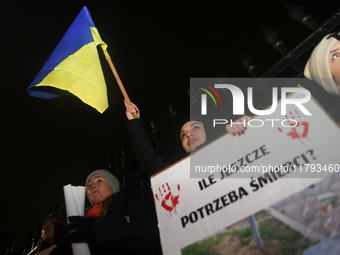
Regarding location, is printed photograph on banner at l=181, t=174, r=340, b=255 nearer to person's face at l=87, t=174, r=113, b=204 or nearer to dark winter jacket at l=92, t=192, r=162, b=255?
dark winter jacket at l=92, t=192, r=162, b=255

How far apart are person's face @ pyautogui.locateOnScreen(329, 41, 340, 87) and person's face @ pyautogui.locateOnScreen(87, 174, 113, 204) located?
2.55 meters

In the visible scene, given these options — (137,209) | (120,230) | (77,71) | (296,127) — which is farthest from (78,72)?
(296,127)

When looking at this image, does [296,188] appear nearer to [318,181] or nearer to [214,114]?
[318,181]

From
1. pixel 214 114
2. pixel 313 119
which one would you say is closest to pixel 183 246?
pixel 313 119

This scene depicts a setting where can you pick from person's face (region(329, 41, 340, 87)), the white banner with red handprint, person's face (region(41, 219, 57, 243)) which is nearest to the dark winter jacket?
the white banner with red handprint

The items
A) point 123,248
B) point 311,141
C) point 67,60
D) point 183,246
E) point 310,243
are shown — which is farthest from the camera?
point 67,60

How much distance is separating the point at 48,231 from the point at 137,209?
192 centimetres

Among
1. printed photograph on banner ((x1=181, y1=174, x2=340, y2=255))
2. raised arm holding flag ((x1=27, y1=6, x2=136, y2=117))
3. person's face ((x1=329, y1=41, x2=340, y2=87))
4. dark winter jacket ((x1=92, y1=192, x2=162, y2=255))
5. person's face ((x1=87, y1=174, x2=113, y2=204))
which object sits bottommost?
printed photograph on banner ((x1=181, y1=174, x2=340, y2=255))

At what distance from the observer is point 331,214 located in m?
1.19

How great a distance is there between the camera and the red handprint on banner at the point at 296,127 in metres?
1.51

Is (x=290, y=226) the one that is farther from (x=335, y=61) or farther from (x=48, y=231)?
(x=48, y=231)

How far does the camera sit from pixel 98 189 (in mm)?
2943

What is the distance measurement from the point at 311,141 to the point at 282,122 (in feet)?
0.73

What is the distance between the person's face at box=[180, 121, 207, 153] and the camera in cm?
250
